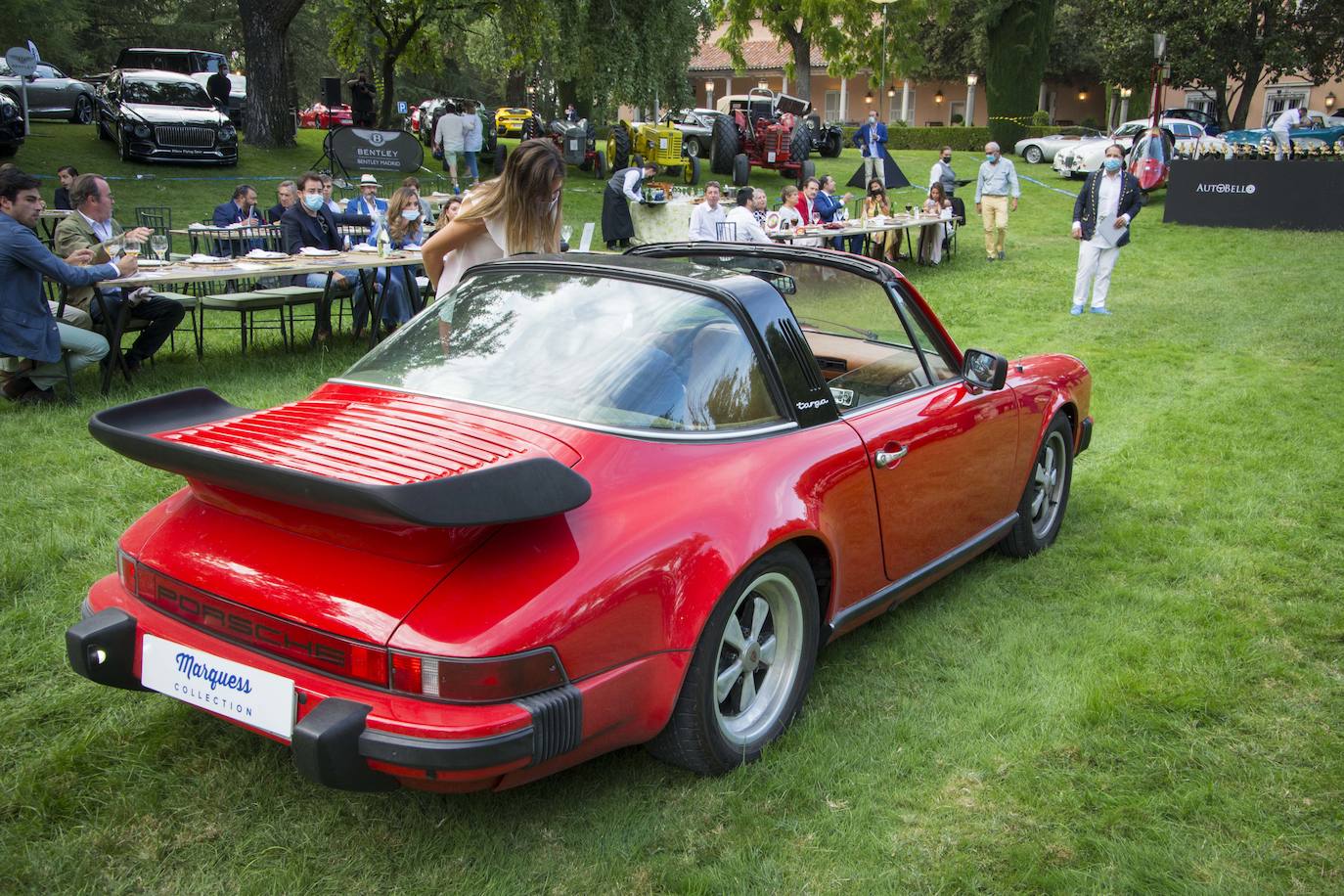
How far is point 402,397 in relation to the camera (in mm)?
3201

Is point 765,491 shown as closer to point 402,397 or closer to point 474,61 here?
point 402,397

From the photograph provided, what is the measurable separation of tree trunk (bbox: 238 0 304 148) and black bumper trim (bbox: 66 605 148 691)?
72.3 feet

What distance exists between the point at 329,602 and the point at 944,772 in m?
1.82

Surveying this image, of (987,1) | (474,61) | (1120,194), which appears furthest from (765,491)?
(474,61)

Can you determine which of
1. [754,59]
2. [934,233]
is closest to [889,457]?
[934,233]

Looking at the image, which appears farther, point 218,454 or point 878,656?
point 878,656

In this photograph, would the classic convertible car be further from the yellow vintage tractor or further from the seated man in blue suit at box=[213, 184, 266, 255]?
the yellow vintage tractor

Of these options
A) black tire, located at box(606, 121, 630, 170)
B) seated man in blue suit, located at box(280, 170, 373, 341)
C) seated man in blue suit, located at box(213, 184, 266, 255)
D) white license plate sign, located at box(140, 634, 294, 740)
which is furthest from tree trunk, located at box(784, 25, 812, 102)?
white license plate sign, located at box(140, 634, 294, 740)

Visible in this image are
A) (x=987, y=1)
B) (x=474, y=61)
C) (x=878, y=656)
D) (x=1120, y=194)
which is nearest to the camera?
(x=878, y=656)

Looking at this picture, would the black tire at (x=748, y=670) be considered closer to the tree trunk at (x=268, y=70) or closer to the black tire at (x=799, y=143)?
the tree trunk at (x=268, y=70)

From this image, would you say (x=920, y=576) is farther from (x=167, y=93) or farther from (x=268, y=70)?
(x=167, y=93)

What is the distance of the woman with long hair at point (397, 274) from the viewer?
31.3 ft

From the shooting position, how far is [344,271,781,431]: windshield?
10.1 ft

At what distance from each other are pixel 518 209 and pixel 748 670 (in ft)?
8.70
